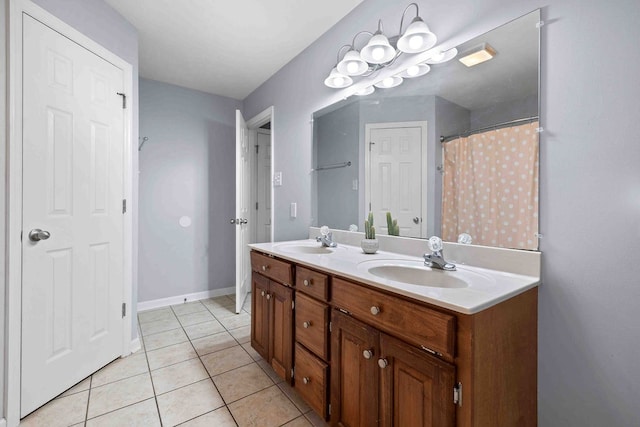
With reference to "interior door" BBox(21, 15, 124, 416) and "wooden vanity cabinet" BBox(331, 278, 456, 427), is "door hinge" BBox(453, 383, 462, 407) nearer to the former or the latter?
"wooden vanity cabinet" BBox(331, 278, 456, 427)

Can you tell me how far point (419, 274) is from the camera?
131cm

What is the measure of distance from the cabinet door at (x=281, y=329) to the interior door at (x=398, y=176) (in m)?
0.71

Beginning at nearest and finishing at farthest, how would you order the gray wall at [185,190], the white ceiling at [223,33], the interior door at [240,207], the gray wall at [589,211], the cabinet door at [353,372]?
the gray wall at [589,211] → the cabinet door at [353,372] → the white ceiling at [223,33] → the interior door at [240,207] → the gray wall at [185,190]

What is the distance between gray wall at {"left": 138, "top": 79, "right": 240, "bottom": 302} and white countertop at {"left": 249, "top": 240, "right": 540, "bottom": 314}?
2024 mm

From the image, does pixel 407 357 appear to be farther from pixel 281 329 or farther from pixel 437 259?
pixel 281 329

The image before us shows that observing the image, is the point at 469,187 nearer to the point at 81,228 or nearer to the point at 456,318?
the point at 456,318

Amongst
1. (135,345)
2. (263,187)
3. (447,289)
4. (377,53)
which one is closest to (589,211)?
(447,289)

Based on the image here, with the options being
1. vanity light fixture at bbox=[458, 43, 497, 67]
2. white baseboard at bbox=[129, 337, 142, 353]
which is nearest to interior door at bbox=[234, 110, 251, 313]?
white baseboard at bbox=[129, 337, 142, 353]

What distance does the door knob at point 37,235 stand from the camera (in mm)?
1450

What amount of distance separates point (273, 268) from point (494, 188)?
1.22m

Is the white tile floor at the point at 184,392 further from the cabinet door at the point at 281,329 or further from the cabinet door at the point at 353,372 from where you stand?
the cabinet door at the point at 353,372

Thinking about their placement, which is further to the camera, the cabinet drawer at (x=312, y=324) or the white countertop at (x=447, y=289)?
the cabinet drawer at (x=312, y=324)

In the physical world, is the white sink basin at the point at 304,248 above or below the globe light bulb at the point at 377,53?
below

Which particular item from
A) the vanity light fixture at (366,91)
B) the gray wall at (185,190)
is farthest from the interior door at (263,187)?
the vanity light fixture at (366,91)
